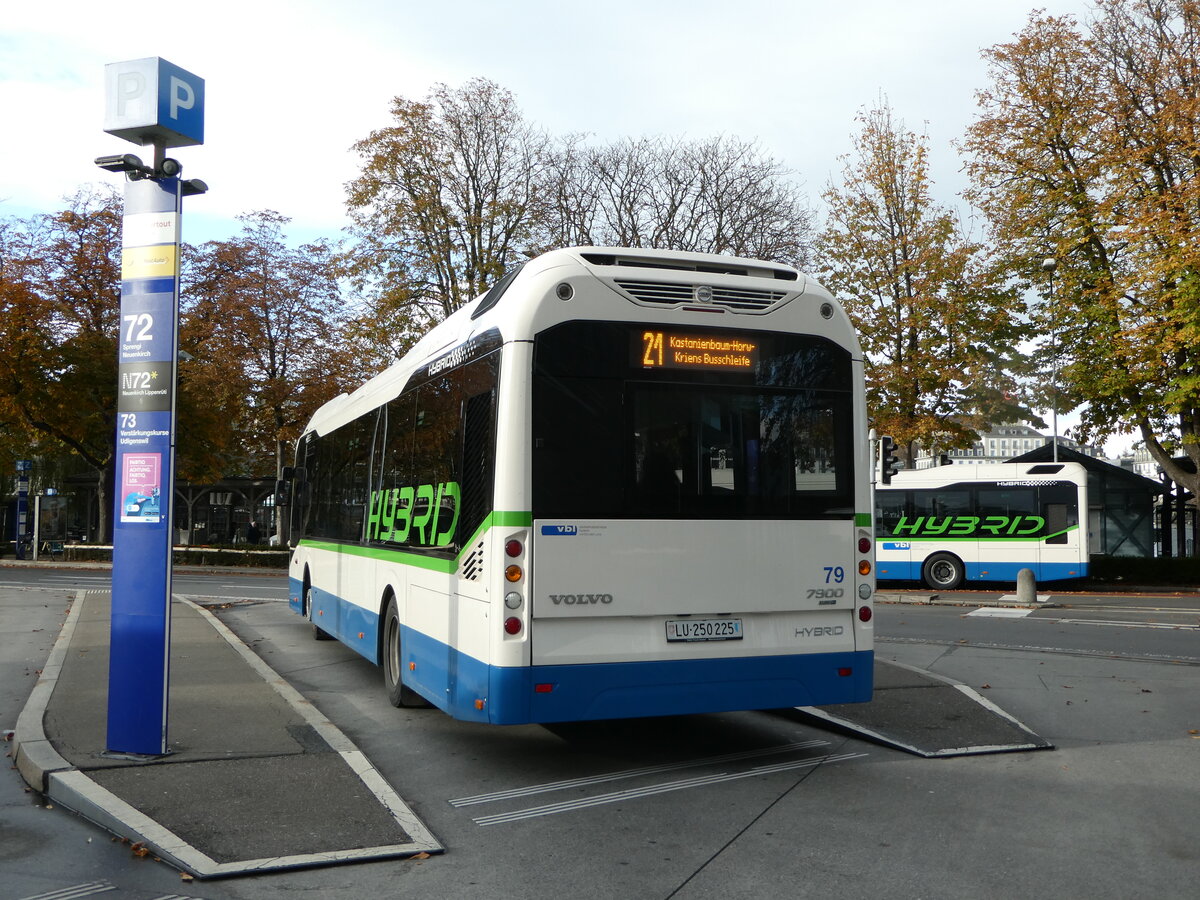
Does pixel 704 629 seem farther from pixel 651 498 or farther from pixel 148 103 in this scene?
pixel 148 103

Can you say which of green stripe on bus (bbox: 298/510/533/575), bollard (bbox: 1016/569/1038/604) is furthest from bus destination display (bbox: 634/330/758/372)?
bollard (bbox: 1016/569/1038/604)

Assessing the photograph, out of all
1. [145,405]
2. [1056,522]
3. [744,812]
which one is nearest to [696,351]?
[744,812]

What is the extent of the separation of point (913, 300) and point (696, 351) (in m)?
25.2

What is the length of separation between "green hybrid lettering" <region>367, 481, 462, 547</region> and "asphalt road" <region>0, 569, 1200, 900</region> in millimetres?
1488

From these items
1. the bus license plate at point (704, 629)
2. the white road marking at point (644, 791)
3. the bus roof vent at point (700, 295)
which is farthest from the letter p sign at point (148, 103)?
the white road marking at point (644, 791)

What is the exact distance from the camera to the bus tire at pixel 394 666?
9.66m

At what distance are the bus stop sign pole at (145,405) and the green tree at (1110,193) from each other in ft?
79.3

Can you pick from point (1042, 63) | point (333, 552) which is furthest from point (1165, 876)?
point (1042, 63)

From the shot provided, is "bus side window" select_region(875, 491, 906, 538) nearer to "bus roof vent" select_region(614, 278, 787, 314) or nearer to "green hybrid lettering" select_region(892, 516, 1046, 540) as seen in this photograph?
"green hybrid lettering" select_region(892, 516, 1046, 540)

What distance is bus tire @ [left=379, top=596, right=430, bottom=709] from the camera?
966cm

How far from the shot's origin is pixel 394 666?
9789mm

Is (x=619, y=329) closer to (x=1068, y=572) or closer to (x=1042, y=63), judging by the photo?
(x=1068, y=572)

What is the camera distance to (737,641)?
24.2 feet

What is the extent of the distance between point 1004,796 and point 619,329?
360 cm
